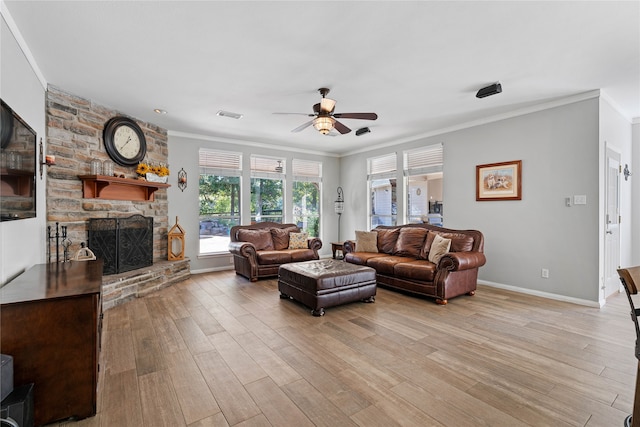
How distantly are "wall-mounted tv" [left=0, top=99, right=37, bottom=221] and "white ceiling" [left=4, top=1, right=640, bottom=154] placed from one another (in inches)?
34.8

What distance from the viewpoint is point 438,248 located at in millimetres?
4496

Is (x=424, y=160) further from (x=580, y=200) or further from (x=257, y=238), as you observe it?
(x=257, y=238)

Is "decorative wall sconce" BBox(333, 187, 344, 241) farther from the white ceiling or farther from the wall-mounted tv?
the wall-mounted tv

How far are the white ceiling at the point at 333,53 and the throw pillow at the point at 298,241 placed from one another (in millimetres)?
2597

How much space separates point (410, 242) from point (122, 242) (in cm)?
448

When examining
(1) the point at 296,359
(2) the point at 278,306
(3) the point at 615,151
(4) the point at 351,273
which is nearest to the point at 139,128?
(2) the point at 278,306

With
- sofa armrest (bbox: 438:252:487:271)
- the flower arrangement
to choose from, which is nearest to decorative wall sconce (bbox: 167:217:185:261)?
the flower arrangement

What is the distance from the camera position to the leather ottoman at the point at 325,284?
12.0ft

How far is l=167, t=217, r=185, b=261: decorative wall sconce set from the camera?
544 cm

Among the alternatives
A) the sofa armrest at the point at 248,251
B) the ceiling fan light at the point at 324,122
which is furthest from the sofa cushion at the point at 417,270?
the sofa armrest at the point at 248,251

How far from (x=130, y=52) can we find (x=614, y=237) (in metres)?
6.41

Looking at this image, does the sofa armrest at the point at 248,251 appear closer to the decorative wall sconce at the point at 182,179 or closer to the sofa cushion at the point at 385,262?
the decorative wall sconce at the point at 182,179

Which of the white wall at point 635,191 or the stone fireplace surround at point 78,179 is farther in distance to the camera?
the white wall at point 635,191

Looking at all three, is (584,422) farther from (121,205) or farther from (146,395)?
(121,205)
